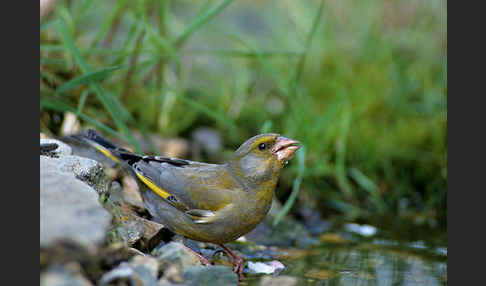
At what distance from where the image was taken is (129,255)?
215 cm

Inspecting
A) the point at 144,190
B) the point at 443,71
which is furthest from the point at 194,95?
the point at 443,71

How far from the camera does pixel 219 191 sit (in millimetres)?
2779

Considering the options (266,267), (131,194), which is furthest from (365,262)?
(131,194)

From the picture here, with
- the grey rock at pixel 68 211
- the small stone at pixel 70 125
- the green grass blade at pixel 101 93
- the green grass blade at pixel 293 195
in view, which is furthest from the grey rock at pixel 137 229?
the small stone at pixel 70 125

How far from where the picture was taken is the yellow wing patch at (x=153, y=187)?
9.26 ft

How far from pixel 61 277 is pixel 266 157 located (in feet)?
4.29

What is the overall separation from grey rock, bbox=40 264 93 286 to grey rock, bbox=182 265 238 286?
520 mm

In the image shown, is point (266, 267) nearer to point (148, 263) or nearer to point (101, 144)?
point (148, 263)

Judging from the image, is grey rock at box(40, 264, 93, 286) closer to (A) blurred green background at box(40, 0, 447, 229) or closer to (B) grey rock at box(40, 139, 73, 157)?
(B) grey rock at box(40, 139, 73, 157)

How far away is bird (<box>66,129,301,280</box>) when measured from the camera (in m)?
2.70

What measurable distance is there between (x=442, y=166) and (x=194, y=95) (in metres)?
2.31

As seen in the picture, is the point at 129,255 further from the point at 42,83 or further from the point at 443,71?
the point at 443,71

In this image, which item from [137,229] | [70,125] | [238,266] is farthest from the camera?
[70,125]

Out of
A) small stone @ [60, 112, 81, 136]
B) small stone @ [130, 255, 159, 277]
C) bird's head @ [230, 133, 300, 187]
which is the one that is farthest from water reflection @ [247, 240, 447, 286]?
small stone @ [60, 112, 81, 136]
